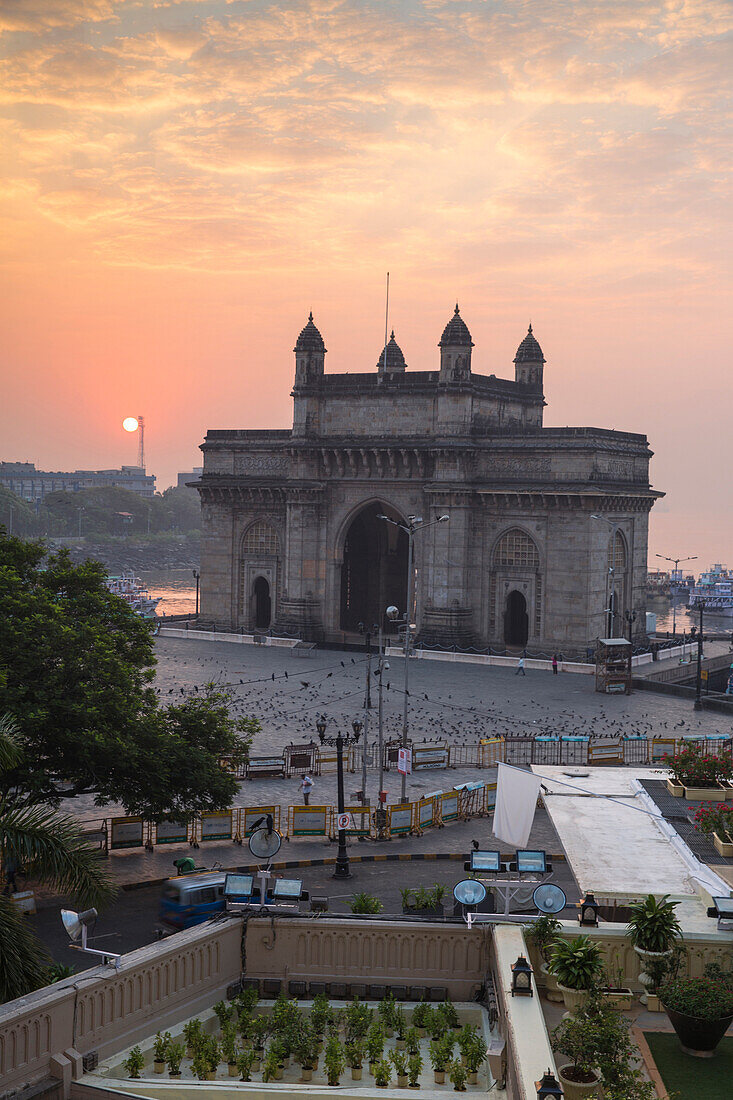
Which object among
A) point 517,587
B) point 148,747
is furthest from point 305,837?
point 517,587

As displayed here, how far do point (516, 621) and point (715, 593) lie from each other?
10901 centimetres

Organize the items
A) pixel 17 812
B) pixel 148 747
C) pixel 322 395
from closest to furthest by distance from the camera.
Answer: pixel 17 812 → pixel 148 747 → pixel 322 395

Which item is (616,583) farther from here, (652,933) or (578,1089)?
(578,1089)

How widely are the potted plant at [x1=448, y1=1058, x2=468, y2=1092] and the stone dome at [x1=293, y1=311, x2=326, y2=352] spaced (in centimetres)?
5680

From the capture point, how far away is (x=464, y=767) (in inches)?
1426

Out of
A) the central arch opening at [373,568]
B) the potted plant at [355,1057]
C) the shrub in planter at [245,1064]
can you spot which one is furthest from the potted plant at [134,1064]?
the central arch opening at [373,568]

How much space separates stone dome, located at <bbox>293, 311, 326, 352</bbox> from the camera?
6738cm

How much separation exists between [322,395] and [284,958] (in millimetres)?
52836

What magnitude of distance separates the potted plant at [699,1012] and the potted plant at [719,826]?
5248 millimetres

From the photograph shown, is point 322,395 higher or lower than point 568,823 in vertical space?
higher

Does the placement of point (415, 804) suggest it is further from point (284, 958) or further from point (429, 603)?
point (429, 603)

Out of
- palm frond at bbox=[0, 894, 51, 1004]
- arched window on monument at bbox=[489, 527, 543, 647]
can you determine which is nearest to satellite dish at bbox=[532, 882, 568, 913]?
palm frond at bbox=[0, 894, 51, 1004]

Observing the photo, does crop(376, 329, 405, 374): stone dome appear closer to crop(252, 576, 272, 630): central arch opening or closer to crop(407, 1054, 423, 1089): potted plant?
crop(252, 576, 272, 630): central arch opening

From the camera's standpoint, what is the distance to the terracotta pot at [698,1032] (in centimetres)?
1345
